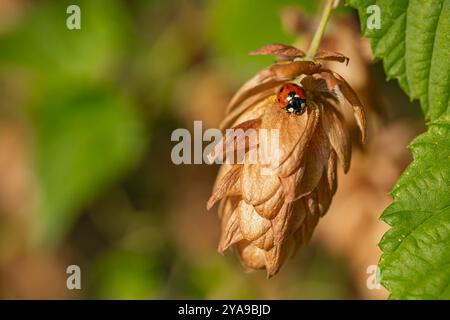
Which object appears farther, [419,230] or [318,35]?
[318,35]

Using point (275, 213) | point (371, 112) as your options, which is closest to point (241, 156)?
point (275, 213)

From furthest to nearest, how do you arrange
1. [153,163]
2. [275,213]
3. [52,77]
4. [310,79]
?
1. [153,163]
2. [52,77]
3. [310,79]
4. [275,213]

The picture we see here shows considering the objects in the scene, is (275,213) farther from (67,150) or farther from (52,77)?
(52,77)

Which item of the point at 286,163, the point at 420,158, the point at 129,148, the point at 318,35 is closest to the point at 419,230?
the point at 420,158

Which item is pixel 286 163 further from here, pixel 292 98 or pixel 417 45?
pixel 417 45

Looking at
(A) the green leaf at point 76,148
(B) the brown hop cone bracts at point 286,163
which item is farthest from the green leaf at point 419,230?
(A) the green leaf at point 76,148
